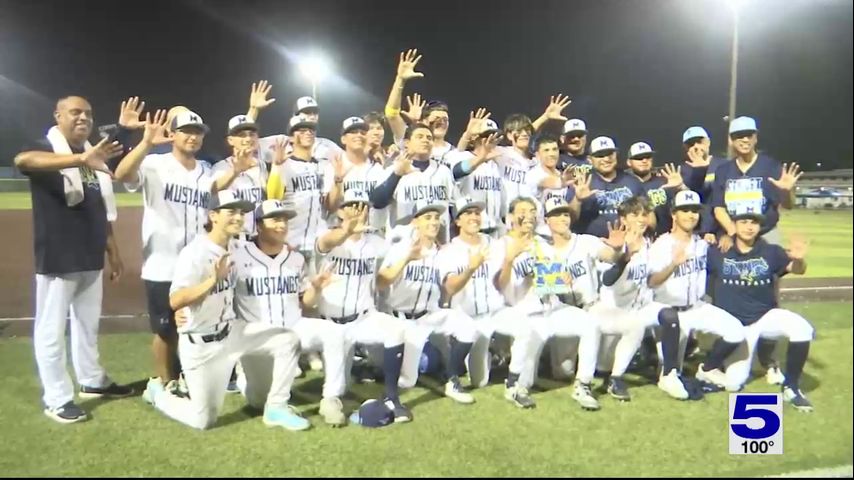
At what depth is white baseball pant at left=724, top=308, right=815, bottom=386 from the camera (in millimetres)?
3260

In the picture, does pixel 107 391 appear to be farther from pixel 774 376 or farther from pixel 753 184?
pixel 753 184

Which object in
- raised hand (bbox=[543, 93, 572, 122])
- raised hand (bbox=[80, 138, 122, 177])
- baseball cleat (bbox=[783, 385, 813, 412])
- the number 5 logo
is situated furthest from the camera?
raised hand (bbox=[543, 93, 572, 122])

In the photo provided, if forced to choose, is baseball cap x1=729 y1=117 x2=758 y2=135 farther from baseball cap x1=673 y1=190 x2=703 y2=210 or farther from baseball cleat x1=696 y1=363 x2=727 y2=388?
baseball cleat x1=696 y1=363 x2=727 y2=388

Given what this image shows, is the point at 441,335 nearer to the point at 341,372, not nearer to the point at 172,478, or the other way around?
the point at 341,372

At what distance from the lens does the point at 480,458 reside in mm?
2479

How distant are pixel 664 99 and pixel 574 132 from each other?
0.66 metres

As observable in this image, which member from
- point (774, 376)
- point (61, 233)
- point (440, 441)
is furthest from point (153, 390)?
point (774, 376)

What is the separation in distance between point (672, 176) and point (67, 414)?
3.27 meters

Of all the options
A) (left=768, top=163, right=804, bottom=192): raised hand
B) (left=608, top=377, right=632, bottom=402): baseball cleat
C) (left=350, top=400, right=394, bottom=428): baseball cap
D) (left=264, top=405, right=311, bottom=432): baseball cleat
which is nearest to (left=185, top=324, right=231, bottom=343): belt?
(left=264, top=405, right=311, bottom=432): baseball cleat

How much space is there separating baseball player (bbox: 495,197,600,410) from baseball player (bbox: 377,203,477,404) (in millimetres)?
311

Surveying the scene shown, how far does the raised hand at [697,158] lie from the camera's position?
395cm

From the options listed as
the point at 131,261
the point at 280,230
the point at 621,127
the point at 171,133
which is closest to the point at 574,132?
the point at 621,127

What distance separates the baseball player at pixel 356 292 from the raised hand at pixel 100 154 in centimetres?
94

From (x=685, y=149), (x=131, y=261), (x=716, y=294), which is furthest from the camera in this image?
(x=131, y=261)
